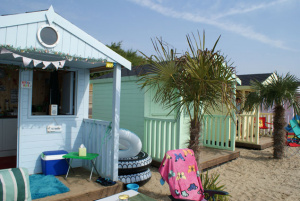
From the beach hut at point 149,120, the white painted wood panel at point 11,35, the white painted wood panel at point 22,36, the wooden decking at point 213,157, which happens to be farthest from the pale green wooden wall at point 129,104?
the white painted wood panel at point 11,35

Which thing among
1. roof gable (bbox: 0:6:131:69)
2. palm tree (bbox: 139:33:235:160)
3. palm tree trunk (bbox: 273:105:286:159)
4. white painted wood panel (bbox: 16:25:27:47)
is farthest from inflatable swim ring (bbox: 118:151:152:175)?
palm tree trunk (bbox: 273:105:286:159)

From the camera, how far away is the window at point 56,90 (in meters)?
4.52

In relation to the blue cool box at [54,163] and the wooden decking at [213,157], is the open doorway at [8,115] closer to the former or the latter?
the blue cool box at [54,163]

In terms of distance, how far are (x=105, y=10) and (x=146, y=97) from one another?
4595mm

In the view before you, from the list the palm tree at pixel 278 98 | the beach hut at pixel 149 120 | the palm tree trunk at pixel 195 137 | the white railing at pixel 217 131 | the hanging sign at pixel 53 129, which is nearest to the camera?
the palm tree trunk at pixel 195 137

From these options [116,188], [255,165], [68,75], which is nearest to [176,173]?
[116,188]

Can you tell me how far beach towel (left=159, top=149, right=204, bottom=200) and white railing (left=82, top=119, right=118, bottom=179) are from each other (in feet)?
3.87

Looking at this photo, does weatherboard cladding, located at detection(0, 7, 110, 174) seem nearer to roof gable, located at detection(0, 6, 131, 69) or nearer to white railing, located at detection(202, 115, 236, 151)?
roof gable, located at detection(0, 6, 131, 69)

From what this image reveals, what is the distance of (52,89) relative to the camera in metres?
4.65

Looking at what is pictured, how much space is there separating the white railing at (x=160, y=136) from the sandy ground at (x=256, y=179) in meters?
0.48

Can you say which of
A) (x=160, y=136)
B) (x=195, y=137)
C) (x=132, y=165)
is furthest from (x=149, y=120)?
(x=195, y=137)

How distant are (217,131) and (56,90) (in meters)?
5.02

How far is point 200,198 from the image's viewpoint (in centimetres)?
313

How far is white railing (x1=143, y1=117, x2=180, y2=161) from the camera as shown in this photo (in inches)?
210
